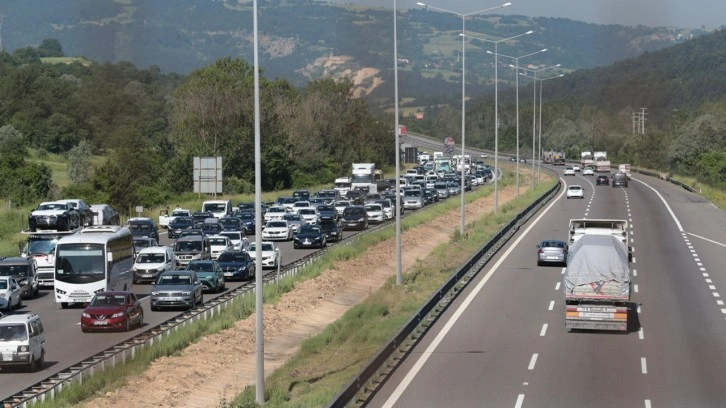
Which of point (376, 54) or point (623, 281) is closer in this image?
point (623, 281)

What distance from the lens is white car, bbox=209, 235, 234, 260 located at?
56.6 metres

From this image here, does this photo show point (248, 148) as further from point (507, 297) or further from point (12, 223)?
point (507, 297)

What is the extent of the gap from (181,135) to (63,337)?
83.2 metres

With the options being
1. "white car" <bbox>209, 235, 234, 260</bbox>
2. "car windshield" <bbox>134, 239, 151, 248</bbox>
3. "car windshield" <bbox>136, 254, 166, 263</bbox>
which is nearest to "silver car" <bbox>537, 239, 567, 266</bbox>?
"white car" <bbox>209, 235, 234, 260</bbox>

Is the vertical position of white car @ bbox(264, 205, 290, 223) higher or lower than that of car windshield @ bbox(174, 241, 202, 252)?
higher

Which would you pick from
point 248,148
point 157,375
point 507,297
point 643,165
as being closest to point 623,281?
point 507,297

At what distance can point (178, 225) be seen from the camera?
231ft

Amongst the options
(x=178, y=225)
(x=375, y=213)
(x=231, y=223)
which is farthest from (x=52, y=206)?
(x=375, y=213)

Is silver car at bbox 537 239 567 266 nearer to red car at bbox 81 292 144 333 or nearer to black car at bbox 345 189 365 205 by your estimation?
red car at bbox 81 292 144 333

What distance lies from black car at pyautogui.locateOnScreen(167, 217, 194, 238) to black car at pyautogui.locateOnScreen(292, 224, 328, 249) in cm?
779

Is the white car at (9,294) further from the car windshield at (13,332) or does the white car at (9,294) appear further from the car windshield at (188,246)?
the car windshield at (188,246)

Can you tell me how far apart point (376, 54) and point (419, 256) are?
127166 millimetres

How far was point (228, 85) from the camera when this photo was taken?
126 metres

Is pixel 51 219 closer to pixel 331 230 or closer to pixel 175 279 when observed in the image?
pixel 331 230
